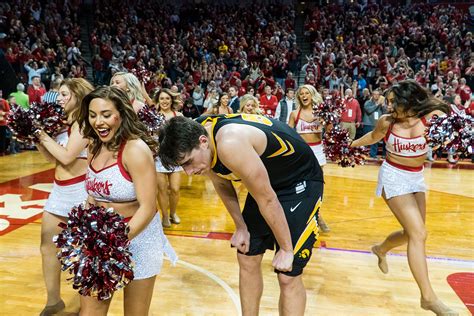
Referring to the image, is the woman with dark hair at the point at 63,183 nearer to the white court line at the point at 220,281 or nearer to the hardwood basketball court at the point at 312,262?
the hardwood basketball court at the point at 312,262

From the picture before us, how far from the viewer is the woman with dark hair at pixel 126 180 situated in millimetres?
2391

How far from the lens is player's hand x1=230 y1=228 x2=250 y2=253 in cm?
278

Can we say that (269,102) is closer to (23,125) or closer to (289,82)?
(289,82)

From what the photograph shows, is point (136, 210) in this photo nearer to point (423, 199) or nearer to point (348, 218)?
point (423, 199)

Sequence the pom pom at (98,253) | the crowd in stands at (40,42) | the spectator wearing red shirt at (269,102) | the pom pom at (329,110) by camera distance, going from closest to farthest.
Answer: the pom pom at (98,253) → the pom pom at (329,110) → the spectator wearing red shirt at (269,102) → the crowd in stands at (40,42)

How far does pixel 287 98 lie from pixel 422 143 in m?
8.00

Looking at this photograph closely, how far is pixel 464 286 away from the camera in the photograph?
4.15 metres

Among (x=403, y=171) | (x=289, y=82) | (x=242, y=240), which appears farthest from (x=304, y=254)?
(x=289, y=82)

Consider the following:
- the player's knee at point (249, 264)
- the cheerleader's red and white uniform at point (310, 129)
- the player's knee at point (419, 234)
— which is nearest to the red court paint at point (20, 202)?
the cheerleader's red and white uniform at point (310, 129)

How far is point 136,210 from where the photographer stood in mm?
2516

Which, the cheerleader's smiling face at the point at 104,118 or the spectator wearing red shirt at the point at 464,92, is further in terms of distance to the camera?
the spectator wearing red shirt at the point at 464,92

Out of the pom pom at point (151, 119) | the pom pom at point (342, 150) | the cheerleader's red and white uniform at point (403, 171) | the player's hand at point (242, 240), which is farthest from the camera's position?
the pom pom at point (151, 119)

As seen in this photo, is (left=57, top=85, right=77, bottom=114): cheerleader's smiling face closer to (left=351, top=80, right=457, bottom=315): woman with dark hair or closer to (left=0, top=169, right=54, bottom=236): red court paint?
(left=351, top=80, right=457, bottom=315): woman with dark hair

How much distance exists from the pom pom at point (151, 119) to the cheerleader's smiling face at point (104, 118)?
90.2 inches
